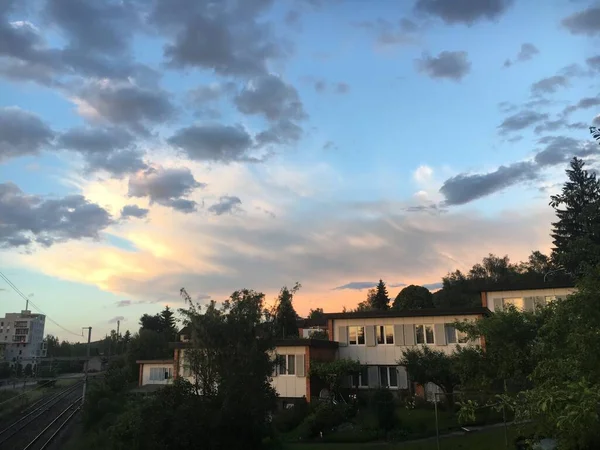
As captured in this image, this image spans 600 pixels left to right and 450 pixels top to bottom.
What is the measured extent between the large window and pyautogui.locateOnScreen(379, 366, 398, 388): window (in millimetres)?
24829

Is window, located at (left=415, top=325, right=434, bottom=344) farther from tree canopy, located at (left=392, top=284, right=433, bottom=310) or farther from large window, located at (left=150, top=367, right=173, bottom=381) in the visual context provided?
tree canopy, located at (left=392, top=284, right=433, bottom=310)

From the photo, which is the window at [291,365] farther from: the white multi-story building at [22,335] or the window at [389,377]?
the white multi-story building at [22,335]

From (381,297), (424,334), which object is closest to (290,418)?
(424,334)

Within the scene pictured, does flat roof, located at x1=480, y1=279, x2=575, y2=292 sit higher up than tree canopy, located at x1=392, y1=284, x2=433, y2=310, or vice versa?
tree canopy, located at x1=392, y1=284, x2=433, y2=310

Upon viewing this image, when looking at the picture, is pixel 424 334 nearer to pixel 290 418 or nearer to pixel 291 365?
pixel 291 365

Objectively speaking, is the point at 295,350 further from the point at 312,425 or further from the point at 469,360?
the point at 469,360

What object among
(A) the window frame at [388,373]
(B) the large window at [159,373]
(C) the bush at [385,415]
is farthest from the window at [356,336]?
(B) the large window at [159,373]

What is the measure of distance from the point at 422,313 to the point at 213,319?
2643 centimetres

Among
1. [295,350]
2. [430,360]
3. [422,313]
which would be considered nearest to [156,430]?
[430,360]

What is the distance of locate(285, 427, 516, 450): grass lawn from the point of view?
20763 mm

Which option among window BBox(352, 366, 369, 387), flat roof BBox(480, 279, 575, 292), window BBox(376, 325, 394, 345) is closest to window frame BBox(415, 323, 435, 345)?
window BBox(376, 325, 394, 345)

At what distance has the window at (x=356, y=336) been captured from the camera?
139ft

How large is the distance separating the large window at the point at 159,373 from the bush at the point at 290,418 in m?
25.5

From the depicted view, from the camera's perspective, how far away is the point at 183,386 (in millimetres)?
17359
